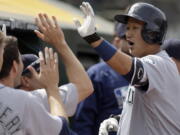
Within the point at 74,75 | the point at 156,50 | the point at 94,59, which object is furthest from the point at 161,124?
the point at 94,59

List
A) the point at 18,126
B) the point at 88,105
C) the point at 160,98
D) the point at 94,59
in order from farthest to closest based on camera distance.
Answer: the point at 94,59 → the point at 88,105 → the point at 160,98 → the point at 18,126

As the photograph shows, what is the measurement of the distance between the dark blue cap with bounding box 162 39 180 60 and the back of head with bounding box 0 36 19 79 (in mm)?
1727

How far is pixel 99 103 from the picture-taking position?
6.77m

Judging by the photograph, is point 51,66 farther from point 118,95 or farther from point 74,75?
point 118,95

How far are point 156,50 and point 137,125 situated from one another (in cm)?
51

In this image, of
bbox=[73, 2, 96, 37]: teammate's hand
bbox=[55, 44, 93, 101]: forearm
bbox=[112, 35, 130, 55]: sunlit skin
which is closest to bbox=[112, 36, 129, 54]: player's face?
bbox=[112, 35, 130, 55]: sunlit skin

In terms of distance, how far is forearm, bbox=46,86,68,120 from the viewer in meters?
4.25

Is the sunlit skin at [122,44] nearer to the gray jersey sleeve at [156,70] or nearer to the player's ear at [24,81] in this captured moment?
the gray jersey sleeve at [156,70]

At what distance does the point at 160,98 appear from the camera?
509 centimetres

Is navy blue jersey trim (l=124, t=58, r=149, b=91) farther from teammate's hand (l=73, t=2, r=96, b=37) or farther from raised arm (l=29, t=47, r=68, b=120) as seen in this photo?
raised arm (l=29, t=47, r=68, b=120)

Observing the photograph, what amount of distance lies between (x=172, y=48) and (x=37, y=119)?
6.28ft

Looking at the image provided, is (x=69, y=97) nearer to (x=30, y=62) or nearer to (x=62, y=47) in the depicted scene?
(x=62, y=47)

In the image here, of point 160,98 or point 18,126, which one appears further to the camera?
point 160,98

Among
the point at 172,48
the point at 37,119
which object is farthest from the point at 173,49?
the point at 37,119
